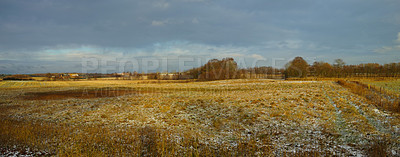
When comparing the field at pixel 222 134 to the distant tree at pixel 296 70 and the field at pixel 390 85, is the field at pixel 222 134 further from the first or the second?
the distant tree at pixel 296 70

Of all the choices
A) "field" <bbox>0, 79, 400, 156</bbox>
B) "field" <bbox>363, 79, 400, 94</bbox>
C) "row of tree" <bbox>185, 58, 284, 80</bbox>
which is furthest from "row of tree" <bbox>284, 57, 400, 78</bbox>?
"field" <bbox>0, 79, 400, 156</bbox>

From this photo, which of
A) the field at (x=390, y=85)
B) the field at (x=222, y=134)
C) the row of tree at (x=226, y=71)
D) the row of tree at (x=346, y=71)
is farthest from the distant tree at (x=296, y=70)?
the field at (x=222, y=134)

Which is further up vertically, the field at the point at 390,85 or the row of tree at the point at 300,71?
the row of tree at the point at 300,71

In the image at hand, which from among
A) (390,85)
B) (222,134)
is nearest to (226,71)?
(390,85)

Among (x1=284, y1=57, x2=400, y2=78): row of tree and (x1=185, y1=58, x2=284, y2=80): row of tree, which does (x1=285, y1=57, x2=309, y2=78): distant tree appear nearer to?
(x1=284, y1=57, x2=400, y2=78): row of tree

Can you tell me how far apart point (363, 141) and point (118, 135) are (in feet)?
38.8

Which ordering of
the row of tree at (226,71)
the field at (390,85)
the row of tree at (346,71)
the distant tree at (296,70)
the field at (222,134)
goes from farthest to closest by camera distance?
the row of tree at (226,71)
the distant tree at (296,70)
the row of tree at (346,71)
the field at (390,85)
the field at (222,134)

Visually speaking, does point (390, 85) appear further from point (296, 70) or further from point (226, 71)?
point (226, 71)

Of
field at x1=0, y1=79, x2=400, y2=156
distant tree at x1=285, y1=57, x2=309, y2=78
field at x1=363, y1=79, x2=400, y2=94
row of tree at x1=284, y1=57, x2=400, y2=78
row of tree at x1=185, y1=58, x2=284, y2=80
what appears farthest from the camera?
row of tree at x1=185, y1=58, x2=284, y2=80

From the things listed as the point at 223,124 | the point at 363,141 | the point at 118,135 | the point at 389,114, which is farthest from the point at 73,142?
the point at 389,114

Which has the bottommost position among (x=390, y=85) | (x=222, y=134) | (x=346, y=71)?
(x=222, y=134)

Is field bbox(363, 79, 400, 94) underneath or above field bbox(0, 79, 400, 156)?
above

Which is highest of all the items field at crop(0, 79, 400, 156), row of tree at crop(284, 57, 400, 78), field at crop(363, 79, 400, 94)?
row of tree at crop(284, 57, 400, 78)

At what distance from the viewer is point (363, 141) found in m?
8.72
